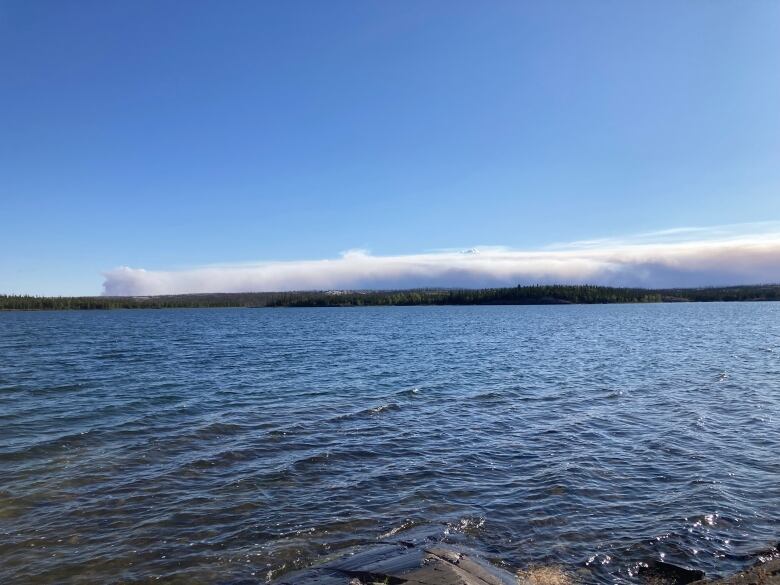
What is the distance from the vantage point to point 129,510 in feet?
43.2

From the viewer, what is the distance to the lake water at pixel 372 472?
1104cm

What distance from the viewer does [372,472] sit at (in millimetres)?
15883

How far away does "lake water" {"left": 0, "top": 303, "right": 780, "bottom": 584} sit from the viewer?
11039 millimetres

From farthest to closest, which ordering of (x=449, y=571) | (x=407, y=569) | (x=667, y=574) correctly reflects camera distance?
1. (x=667, y=574)
2. (x=407, y=569)
3. (x=449, y=571)

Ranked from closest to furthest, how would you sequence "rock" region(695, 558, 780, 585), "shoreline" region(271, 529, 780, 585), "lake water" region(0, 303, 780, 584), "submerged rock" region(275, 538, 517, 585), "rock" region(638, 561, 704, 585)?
"submerged rock" region(275, 538, 517, 585)
"shoreline" region(271, 529, 780, 585)
"rock" region(695, 558, 780, 585)
"rock" region(638, 561, 704, 585)
"lake water" region(0, 303, 780, 584)

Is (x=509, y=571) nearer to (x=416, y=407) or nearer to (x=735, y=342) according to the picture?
(x=416, y=407)

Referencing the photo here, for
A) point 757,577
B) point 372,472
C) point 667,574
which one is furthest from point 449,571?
point 372,472

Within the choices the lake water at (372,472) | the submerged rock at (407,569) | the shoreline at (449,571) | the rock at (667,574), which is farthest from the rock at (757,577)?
the submerged rock at (407,569)

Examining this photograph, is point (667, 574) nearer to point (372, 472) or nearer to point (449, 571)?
point (449, 571)

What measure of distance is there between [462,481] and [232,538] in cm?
648

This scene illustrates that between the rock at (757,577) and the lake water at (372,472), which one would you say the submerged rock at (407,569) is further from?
the rock at (757,577)

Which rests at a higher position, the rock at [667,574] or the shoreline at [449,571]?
the shoreline at [449,571]

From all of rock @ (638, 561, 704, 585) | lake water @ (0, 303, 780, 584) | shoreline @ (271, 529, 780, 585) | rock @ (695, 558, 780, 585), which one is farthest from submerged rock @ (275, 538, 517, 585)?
rock @ (695, 558, 780, 585)

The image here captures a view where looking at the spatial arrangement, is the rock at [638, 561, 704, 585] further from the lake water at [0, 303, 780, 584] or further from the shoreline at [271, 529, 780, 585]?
the lake water at [0, 303, 780, 584]
